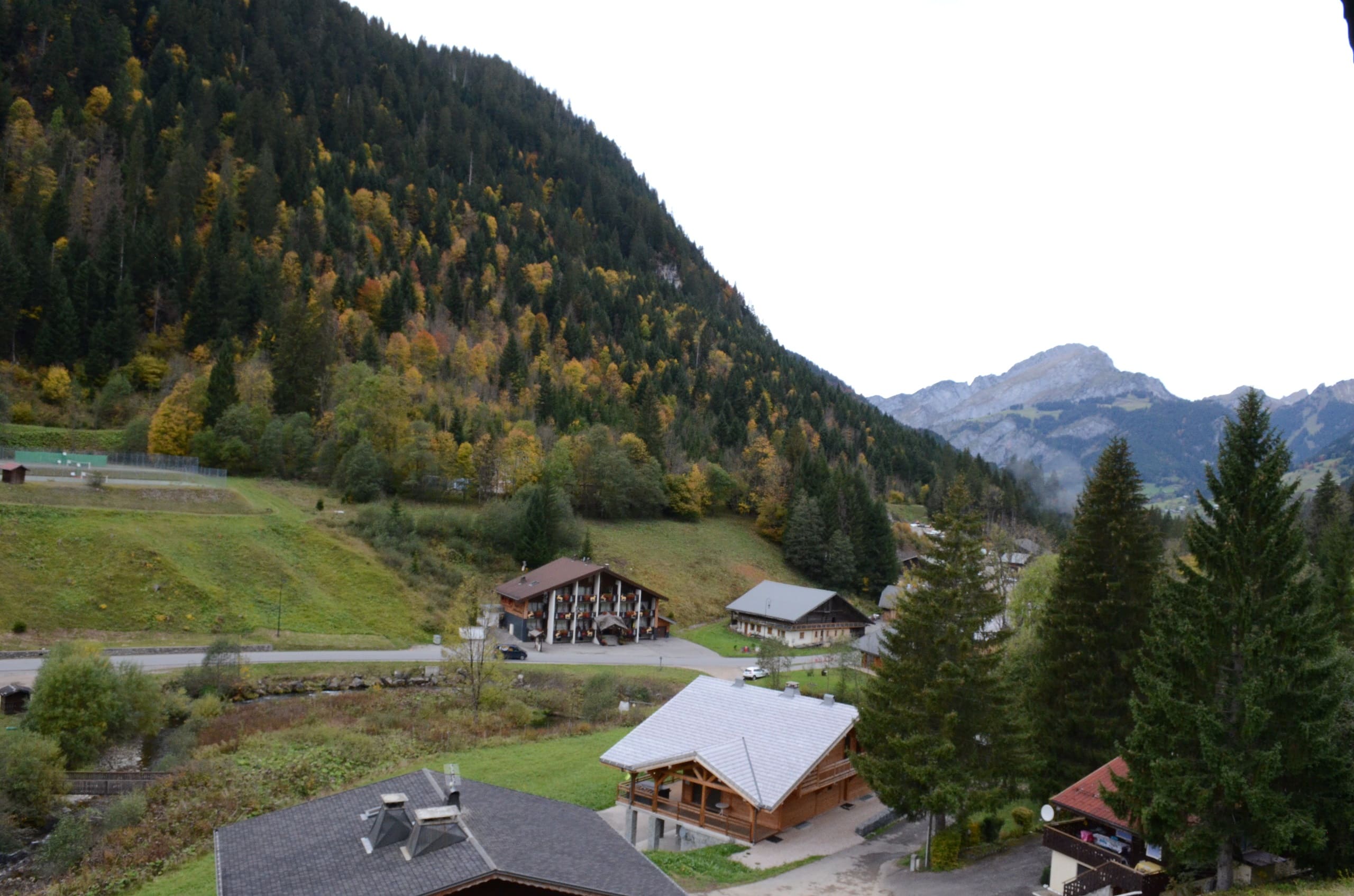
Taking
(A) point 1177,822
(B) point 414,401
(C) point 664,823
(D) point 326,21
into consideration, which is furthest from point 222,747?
(D) point 326,21

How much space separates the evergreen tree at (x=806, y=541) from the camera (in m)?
→ 81.2

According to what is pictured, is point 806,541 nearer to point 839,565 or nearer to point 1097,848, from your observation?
point 839,565

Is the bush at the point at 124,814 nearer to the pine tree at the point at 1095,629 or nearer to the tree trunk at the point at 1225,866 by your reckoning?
the pine tree at the point at 1095,629

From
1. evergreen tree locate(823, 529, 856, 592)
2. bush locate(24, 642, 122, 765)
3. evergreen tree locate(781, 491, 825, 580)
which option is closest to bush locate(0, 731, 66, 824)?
bush locate(24, 642, 122, 765)

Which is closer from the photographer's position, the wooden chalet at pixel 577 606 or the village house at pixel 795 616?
the wooden chalet at pixel 577 606

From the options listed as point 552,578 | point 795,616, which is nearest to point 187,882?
point 552,578

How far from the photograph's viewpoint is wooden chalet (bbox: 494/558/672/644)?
58219 mm

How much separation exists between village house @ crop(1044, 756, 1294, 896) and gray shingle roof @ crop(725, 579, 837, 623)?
4252 centimetres

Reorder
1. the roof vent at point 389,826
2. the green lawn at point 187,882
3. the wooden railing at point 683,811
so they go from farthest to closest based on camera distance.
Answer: the wooden railing at point 683,811 → the green lawn at point 187,882 → the roof vent at point 389,826

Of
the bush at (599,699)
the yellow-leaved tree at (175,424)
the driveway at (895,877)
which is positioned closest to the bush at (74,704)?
the bush at (599,699)

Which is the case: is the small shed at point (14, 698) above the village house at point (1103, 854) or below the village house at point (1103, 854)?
below

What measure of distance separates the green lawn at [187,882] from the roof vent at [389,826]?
823 centimetres

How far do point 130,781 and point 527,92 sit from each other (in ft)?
609

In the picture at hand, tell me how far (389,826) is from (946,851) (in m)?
15.7
